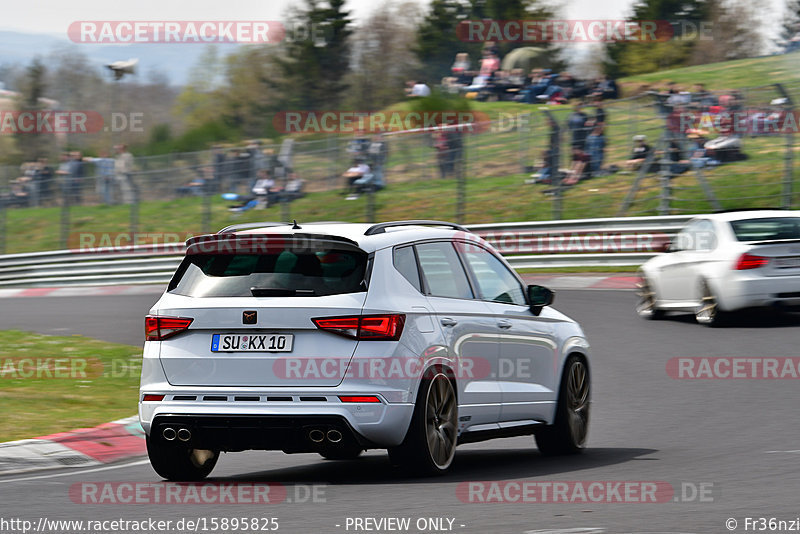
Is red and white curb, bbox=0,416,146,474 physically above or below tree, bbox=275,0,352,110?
below

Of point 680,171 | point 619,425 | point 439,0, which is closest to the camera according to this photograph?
point 619,425

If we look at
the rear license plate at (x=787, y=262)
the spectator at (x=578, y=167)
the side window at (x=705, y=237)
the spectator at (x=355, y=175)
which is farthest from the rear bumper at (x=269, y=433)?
the spectator at (x=355, y=175)

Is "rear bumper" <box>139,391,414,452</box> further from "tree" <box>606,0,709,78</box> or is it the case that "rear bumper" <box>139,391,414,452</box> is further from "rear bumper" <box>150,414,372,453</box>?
"tree" <box>606,0,709,78</box>

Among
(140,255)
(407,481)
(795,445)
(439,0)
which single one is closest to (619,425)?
(795,445)

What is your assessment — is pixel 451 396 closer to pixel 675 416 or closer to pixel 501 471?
pixel 501 471

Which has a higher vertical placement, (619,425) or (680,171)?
(680,171)

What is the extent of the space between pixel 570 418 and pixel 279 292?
288cm

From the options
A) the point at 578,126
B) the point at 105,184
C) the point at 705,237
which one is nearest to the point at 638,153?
the point at 578,126

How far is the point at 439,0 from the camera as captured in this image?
7669 centimetres

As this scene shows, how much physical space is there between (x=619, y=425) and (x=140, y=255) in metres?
23.4

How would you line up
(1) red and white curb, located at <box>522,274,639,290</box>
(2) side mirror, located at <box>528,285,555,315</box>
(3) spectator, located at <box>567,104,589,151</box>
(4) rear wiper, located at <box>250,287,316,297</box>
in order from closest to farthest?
(4) rear wiper, located at <box>250,287,316,297</box> → (2) side mirror, located at <box>528,285,555,315</box> → (1) red and white curb, located at <box>522,274,639,290</box> → (3) spectator, located at <box>567,104,589,151</box>

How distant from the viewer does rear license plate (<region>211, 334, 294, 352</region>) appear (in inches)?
311

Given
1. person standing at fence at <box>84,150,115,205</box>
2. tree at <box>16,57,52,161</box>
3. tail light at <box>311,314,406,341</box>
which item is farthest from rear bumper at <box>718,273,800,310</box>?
tree at <box>16,57,52,161</box>

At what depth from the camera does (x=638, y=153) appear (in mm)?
28516
